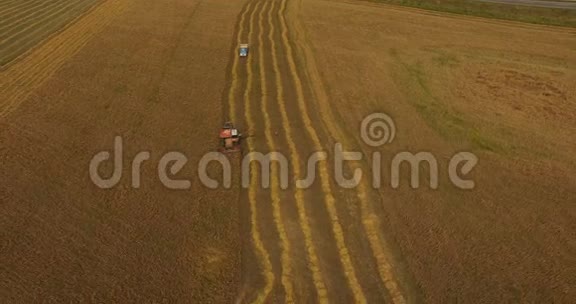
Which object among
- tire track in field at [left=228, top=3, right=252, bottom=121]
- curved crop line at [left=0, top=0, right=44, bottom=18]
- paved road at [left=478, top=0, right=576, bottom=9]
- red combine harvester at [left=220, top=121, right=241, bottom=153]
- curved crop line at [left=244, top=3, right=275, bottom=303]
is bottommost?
curved crop line at [left=244, top=3, right=275, bottom=303]

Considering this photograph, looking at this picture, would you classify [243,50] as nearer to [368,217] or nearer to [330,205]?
[330,205]

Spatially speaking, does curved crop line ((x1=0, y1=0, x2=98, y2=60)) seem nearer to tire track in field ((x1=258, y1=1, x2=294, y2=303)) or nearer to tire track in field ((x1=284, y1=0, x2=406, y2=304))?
tire track in field ((x1=258, y1=1, x2=294, y2=303))

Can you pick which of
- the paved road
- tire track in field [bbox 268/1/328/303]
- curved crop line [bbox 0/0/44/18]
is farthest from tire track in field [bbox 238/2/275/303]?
the paved road

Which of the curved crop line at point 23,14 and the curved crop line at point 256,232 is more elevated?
the curved crop line at point 23,14

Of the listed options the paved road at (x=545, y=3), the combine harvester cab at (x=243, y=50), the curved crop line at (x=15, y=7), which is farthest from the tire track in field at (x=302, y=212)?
the paved road at (x=545, y=3)

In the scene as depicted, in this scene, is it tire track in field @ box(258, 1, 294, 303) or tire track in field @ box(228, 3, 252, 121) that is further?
tire track in field @ box(228, 3, 252, 121)

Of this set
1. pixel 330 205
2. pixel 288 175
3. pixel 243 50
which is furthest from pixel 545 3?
pixel 330 205

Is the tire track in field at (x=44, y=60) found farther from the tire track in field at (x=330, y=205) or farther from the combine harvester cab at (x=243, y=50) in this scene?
the tire track in field at (x=330, y=205)

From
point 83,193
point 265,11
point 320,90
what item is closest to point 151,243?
point 83,193
